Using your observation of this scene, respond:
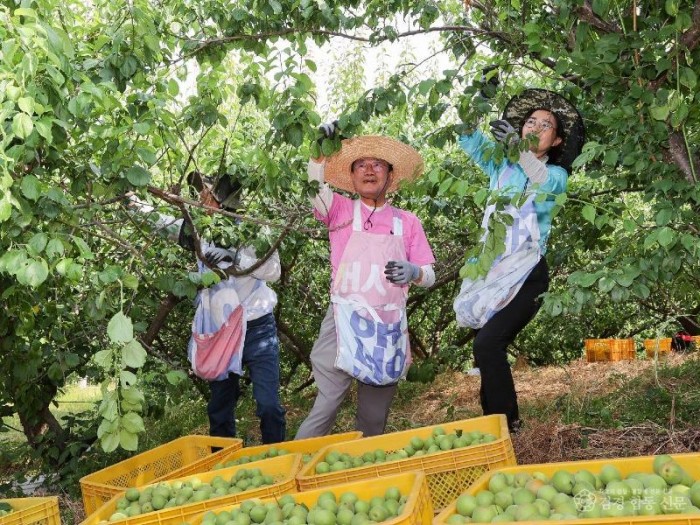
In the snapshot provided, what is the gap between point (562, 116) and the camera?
3402 millimetres

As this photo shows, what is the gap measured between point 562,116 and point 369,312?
1315mm

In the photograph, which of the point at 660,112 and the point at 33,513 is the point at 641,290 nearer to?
the point at 660,112

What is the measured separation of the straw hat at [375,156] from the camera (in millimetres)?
3566

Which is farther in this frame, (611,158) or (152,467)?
(152,467)

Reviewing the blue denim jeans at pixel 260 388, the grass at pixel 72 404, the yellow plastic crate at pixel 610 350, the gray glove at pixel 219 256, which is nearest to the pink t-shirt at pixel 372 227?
the gray glove at pixel 219 256

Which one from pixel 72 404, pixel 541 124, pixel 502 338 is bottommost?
pixel 72 404

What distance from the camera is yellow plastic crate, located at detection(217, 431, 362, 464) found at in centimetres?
306

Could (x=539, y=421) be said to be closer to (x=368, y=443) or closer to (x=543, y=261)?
(x=543, y=261)

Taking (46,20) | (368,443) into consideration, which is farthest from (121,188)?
(368,443)

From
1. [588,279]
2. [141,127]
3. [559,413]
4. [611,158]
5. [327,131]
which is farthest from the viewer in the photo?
[559,413]

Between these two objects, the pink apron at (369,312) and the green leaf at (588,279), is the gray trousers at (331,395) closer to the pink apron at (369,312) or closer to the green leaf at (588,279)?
the pink apron at (369,312)

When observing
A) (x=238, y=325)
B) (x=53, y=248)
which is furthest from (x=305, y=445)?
(x=53, y=248)

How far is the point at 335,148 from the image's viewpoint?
9.34 feet

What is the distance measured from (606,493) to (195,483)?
144 centimetres
